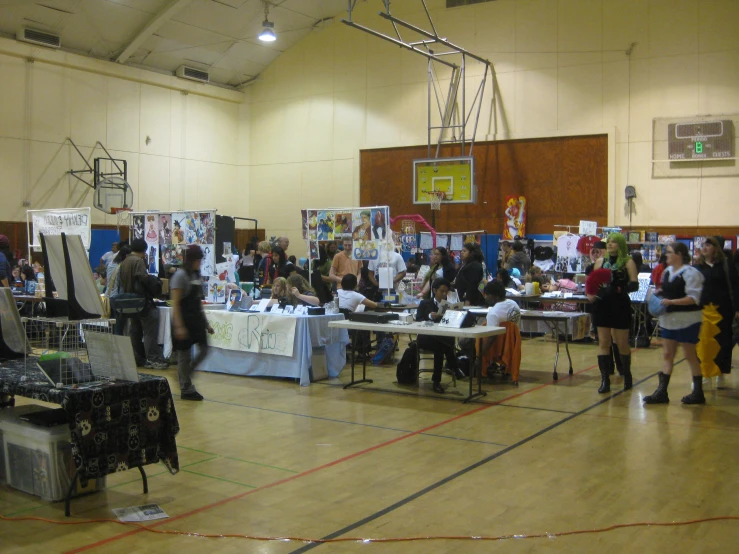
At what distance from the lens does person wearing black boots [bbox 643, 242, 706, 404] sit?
609 cm

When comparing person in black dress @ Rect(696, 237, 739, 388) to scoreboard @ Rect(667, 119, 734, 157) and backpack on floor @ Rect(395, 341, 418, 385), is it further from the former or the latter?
scoreboard @ Rect(667, 119, 734, 157)

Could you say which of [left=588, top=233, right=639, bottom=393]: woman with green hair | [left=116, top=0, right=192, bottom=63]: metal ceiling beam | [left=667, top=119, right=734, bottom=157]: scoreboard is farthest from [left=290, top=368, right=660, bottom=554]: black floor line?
[left=116, top=0, right=192, bottom=63]: metal ceiling beam

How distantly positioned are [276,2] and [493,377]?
1051cm

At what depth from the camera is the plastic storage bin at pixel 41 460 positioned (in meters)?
3.91

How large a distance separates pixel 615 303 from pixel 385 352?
2974 millimetres

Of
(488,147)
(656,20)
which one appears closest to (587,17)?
(656,20)

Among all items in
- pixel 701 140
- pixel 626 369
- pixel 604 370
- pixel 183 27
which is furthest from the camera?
pixel 183 27

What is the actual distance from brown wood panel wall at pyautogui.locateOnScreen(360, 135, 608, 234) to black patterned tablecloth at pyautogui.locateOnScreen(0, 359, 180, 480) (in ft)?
38.3

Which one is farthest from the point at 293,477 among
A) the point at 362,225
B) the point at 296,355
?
the point at 362,225

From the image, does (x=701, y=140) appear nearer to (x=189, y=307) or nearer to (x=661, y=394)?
(x=661, y=394)

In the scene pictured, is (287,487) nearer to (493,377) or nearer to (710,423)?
(710,423)

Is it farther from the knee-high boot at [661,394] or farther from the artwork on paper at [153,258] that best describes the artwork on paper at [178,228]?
the knee-high boot at [661,394]

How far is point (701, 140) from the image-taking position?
1323 cm

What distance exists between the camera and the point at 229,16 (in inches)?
601
